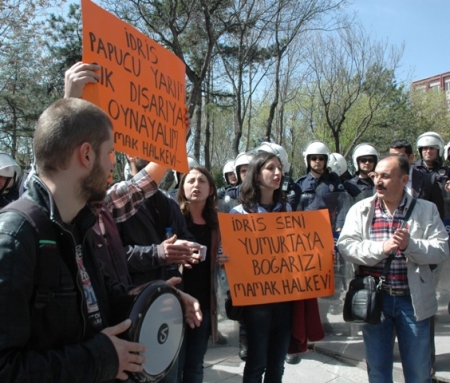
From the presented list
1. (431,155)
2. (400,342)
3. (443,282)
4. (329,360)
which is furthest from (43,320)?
(443,282)

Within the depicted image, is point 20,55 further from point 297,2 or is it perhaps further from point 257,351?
point 257,351

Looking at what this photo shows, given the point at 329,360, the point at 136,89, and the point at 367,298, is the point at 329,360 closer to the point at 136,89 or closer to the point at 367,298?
the point at 367,298

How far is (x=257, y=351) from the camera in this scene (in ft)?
10.8

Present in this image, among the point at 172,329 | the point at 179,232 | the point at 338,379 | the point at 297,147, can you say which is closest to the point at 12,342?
the point at 172,329

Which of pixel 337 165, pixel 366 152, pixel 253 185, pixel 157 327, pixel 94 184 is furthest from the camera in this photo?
pixel 337 165

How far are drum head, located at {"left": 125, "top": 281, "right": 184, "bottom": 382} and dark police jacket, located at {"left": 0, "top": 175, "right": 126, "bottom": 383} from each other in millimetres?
169

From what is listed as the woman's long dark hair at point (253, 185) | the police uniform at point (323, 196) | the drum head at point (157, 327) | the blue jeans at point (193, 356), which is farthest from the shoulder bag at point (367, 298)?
the police uniform at point (323, 196)

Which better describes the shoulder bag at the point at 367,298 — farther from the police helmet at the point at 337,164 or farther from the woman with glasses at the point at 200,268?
the police helmet at the point at 337,164

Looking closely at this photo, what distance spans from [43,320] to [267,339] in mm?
2265

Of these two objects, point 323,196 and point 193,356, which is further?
point 323,196

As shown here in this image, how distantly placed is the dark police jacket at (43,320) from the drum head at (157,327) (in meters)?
0.17

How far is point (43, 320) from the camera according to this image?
4.43 feet

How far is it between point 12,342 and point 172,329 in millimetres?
715

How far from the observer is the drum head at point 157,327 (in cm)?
162
